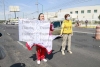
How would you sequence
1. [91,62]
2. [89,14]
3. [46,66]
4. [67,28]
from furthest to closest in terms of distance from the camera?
[89,14] → [67,28] → [91,62] → [46,66]

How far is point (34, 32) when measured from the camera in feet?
18.3

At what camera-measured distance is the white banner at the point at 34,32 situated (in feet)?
18.3

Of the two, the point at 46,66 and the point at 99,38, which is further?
the point at 99,38

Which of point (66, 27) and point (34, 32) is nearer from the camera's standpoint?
point (34, 32)

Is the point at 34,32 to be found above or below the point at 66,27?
below

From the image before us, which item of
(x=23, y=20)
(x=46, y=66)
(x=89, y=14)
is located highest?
(x=89, y=14)

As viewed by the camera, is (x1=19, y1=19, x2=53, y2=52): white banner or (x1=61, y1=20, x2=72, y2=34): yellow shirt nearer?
(x1=19, y1=19, x2=53, y2=52): white banner

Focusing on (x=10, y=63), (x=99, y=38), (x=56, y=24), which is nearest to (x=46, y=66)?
(x=10, y=63)

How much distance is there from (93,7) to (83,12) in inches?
268

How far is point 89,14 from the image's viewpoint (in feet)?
313

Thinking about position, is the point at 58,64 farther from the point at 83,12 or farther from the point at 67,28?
the point at 83,12

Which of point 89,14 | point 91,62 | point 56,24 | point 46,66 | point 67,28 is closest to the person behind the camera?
point 46,66

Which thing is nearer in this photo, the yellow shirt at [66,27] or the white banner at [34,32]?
the white banner at [34,32]

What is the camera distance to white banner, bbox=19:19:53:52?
5578 mm
